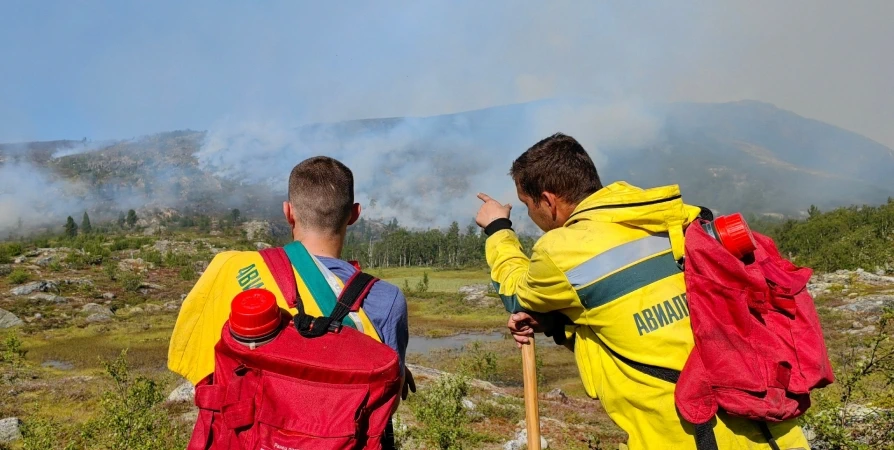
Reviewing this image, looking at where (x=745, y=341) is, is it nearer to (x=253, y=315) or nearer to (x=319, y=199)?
(x=253, y=315)

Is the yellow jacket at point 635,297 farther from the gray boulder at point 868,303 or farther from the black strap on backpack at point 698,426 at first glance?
the gray boulder at point 868,303

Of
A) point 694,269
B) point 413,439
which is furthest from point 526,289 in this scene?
point 413,439

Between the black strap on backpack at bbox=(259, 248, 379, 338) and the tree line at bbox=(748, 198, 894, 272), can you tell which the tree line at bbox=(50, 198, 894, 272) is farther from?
the black strap on backpack at bbox=(259, 248, 379, 338)

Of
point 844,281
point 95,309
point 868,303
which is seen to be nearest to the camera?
point 868,303

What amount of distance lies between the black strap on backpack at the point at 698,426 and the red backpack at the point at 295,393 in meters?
0.99

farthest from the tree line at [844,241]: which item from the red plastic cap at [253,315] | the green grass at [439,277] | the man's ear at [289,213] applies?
the red plastic cap at [253,315]

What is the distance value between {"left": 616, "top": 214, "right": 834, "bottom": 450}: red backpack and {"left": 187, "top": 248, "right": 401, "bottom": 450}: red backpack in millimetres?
1175

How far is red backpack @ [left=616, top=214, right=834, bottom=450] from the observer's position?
6.42 feet

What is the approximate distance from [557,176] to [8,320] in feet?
192

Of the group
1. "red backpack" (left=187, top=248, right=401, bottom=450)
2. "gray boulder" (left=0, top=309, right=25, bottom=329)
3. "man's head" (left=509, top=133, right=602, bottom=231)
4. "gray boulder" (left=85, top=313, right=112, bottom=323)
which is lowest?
"gray boulder" (left=85, top=313, right=112, bottom=323)

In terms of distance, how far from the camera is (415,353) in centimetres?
3369

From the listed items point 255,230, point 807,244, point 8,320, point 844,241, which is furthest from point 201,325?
point 255,230

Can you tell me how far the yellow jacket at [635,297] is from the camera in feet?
6.84

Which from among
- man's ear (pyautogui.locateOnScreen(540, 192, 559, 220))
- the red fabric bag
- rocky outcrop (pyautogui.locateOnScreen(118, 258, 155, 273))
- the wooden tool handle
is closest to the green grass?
rocky outcrop (pyautogui.locateOnScreen(118, 258, 155, 273))
